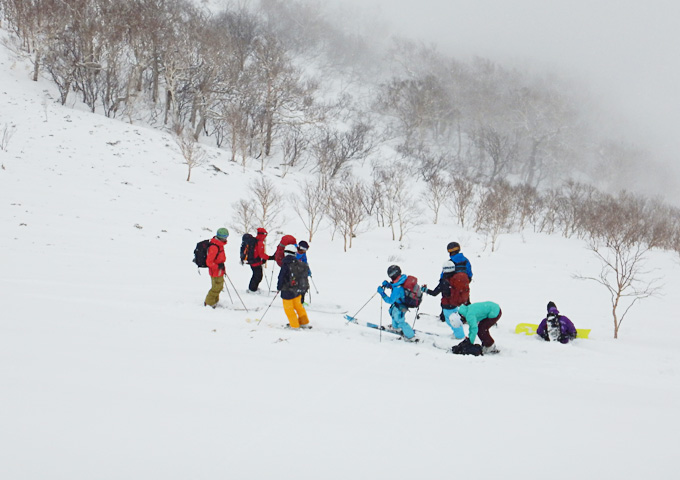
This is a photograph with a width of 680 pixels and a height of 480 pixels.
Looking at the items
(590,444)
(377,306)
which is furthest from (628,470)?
(377,306)

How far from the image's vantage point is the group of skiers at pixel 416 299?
564 cm

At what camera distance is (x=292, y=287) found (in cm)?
609

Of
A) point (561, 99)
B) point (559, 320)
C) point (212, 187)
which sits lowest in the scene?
point (559, 320)

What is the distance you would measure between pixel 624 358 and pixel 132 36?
3597cm

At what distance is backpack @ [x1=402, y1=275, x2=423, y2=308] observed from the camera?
6.11 metres

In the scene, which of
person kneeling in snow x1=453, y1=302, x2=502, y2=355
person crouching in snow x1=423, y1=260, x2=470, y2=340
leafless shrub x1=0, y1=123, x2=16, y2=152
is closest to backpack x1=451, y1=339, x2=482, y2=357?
person kneeling in snow x1=453, y1=302, x2=502, y2=355

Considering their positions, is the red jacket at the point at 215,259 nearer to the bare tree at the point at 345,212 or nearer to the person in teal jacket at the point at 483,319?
the person in teal jacket at the point at 483,319

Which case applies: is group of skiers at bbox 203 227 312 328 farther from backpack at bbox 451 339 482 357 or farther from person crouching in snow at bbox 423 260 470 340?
backpack at bbox 451 339 482 357

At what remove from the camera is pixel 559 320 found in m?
6.71

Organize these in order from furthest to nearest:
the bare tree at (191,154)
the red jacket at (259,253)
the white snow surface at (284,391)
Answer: the bare tree at (191,154), the red jacket at (259,253), the white snow surface at (284,391)

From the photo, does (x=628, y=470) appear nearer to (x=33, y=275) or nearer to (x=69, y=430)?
(x=69, y=430)

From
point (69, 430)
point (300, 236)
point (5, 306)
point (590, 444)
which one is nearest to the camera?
point (69, 430)

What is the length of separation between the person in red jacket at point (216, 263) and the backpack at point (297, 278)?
1628mm

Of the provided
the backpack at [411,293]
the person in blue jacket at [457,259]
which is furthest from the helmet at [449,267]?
the backpack at [411,293]
